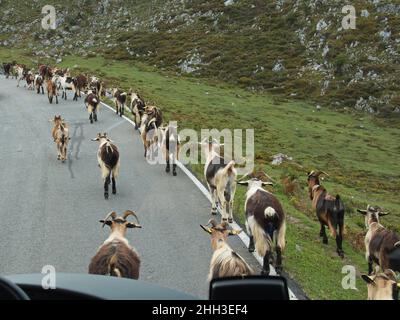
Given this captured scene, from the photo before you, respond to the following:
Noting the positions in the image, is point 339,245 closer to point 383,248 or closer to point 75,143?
point 383,248

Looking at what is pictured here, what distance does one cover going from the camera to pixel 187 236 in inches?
432

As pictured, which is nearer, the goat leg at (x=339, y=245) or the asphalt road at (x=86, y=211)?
the asphalt road at (x=86, y=211)

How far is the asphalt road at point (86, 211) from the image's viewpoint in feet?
30.8

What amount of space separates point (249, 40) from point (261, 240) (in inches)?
2031

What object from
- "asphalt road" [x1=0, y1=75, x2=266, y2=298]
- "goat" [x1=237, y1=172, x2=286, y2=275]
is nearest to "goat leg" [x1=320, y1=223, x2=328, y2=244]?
"asphalt road" [x1=0, y1=75, x2=266, y2=298]

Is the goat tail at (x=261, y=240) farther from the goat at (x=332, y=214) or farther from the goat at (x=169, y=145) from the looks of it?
the goat at (x=169, y=145)

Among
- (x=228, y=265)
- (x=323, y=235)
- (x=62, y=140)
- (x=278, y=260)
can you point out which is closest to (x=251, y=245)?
(x=278, y=260)

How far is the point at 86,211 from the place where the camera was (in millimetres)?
12547

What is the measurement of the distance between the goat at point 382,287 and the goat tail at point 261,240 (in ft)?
6.57

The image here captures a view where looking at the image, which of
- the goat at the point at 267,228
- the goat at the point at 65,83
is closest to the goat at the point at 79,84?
the goat at the point at 65,83

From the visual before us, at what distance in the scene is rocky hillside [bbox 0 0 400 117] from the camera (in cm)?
4575

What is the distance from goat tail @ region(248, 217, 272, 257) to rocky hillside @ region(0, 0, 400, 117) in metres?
33.2

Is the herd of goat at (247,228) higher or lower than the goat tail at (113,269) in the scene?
higher

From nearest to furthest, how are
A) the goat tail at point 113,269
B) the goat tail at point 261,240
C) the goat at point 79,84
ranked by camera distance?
1. the goat tail at point 113,269
2. the goat tail at point 261,240
3. the goat at point 79,84
